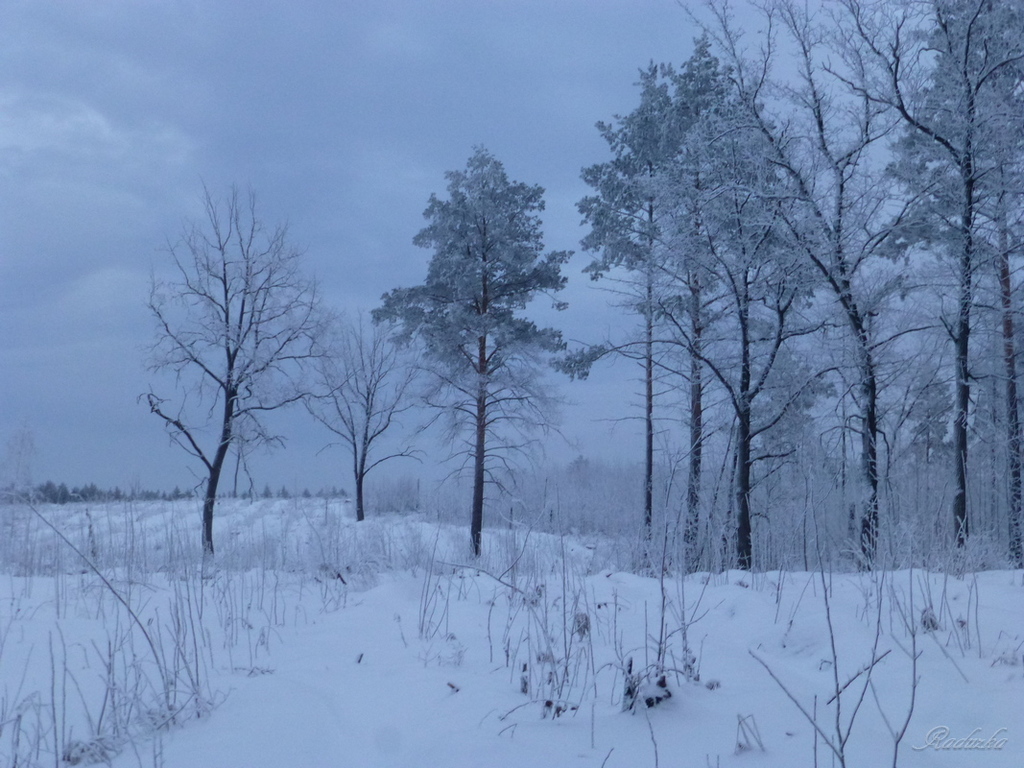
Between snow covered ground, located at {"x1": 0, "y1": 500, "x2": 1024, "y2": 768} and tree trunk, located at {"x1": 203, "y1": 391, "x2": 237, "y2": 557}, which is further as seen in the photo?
tree trunk, located at {"x1": 203, "y1": 391, "x2": 237, "y2": 557}

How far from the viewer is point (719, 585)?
6109 millimetres

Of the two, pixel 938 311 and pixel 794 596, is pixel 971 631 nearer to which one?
pixel 794 596

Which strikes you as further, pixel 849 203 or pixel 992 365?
pixel 992 365

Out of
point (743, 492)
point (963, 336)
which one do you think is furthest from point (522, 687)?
point (963, 336)

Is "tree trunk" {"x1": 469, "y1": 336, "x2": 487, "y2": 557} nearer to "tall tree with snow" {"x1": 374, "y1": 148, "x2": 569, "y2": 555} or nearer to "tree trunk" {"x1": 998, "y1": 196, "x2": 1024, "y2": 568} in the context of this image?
"tall tree with snow" {"x1": 374, "y1": 148, "x2": 569, "y2": 555}

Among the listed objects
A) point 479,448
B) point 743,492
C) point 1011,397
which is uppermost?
point 1011,397

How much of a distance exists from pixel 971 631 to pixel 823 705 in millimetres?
1509

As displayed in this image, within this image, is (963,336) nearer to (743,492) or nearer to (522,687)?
(743,492)

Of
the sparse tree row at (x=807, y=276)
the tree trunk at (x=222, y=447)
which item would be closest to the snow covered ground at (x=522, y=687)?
the sparse tree row at (x=807, y=276)

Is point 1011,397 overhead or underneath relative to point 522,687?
overhead

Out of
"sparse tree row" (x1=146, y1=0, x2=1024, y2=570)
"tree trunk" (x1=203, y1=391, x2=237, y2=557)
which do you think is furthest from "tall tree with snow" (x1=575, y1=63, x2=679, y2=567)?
"tree trunk" (x1=203, y1=391, x2=237, y2=557)

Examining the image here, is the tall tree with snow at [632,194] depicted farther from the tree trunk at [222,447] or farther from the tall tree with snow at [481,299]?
the tree trunk at [222,447]

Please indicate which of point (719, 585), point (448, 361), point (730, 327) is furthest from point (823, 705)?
point (448, 361)

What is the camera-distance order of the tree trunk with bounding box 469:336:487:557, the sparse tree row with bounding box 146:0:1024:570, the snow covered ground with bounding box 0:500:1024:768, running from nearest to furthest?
the snow covered ground with bounding box 0:500:1024:768 < the sparse tree row with bounding box 146:0:1024:570 < the tree trunk with bounding box 469:336:487:557
